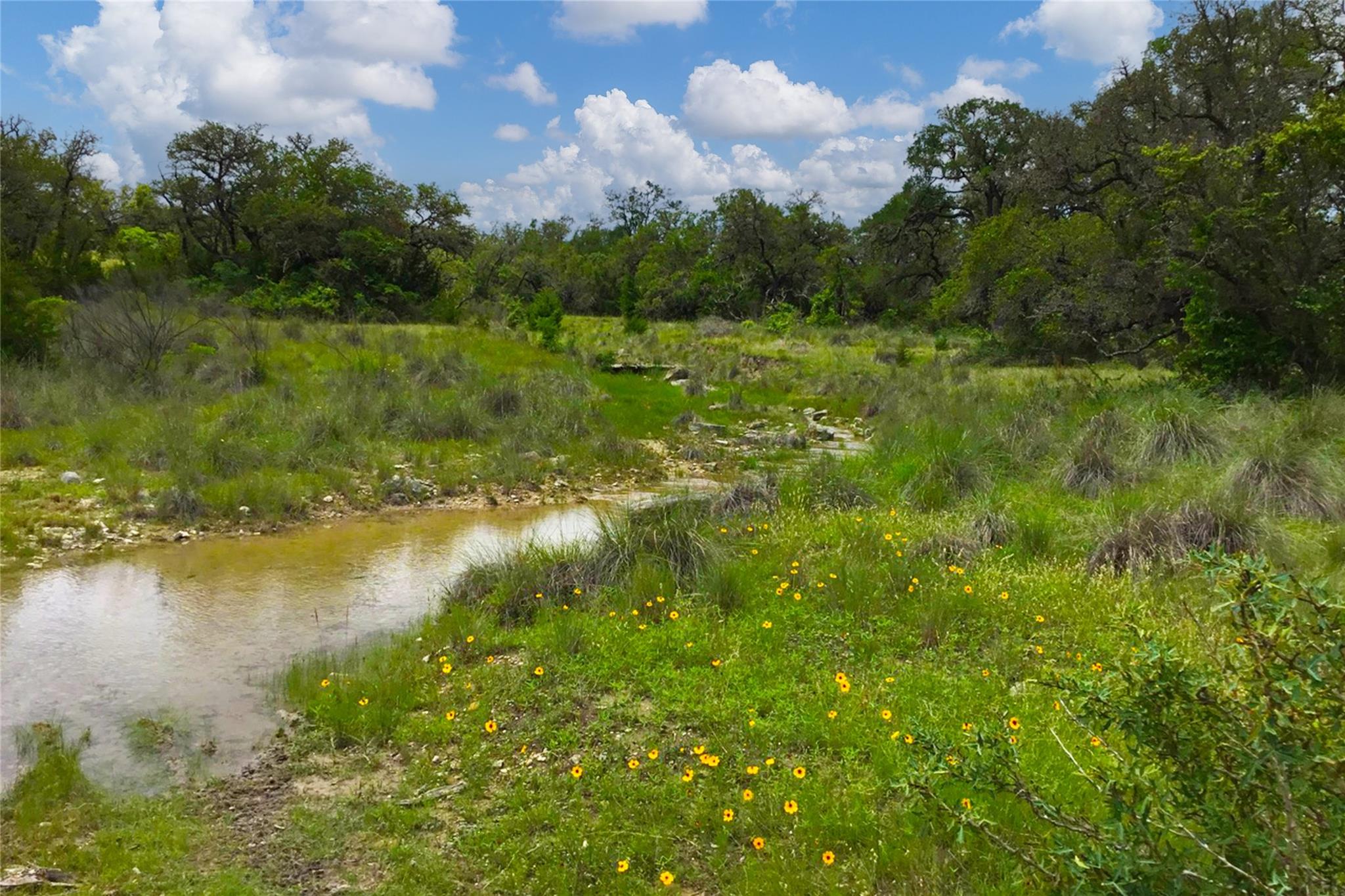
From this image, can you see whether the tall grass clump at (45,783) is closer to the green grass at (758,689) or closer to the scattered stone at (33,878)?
the green grass at (758,689)

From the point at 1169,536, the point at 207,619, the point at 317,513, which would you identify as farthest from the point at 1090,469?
the point at 317,513

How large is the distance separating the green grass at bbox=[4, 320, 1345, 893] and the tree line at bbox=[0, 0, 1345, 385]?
10.5 ft

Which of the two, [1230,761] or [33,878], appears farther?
[33,878]

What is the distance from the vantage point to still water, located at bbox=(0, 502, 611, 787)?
5781 mm

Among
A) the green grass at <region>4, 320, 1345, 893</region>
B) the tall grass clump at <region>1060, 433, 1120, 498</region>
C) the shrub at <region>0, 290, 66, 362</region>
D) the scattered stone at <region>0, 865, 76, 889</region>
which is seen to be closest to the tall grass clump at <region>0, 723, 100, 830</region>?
the green grass at <region>4, 320, 1345, 893</region>

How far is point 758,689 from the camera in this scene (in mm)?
5414

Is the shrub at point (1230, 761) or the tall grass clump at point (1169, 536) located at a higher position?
the shrub at point (1230, 761)

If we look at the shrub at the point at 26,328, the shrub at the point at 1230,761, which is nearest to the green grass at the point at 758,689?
the shrub at the point at 1230,761

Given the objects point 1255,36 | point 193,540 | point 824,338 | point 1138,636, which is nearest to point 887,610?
point 1138,636

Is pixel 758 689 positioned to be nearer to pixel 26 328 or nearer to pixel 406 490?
pixel 406 490

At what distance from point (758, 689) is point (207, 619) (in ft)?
17.9

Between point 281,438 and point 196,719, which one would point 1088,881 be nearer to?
point 196,719

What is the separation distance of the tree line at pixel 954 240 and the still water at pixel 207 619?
989cm

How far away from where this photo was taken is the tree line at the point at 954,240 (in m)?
12.0
